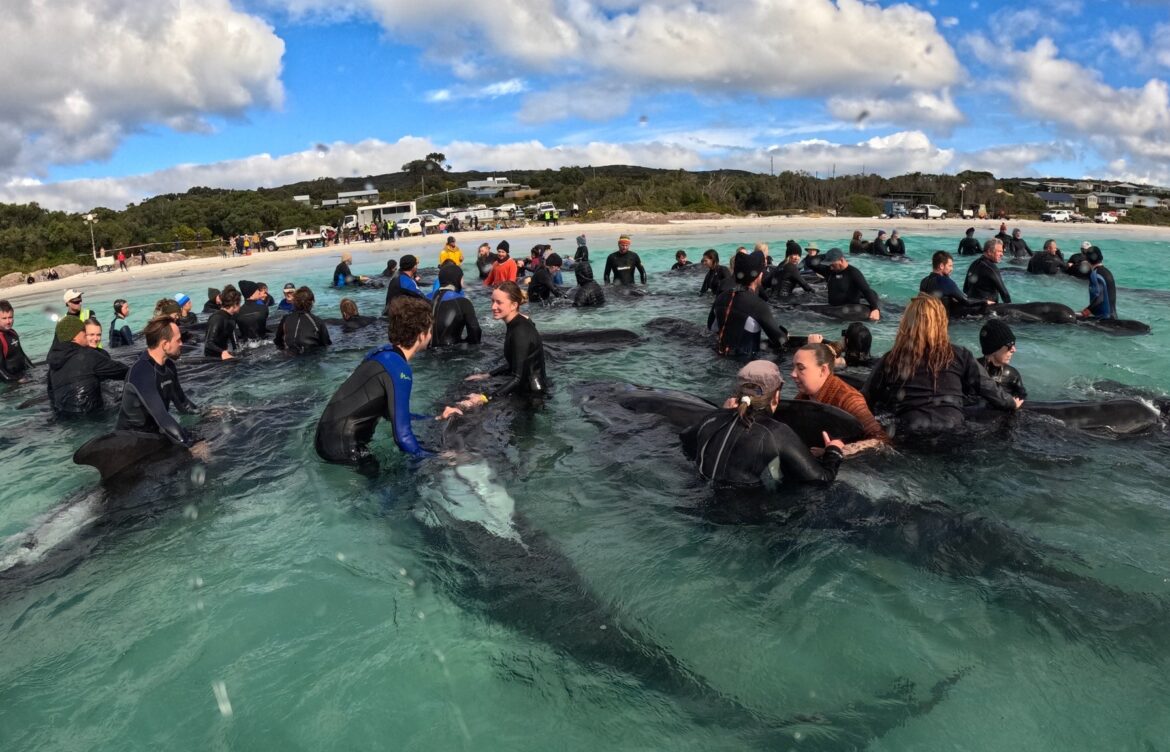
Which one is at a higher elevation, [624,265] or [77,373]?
[624,265]

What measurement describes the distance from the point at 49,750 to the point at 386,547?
2.24 m

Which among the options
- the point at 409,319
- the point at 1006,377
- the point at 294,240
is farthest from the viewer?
the point at 294,240

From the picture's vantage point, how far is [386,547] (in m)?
5.16

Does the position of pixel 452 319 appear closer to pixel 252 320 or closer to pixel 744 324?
pixel 252 320

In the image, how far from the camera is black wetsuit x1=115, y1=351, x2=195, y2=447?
627 centimetres

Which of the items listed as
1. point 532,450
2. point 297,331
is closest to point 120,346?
point 297,331

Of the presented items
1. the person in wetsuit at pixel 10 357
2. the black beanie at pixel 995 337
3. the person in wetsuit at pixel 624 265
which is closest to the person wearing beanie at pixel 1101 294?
the black beanie at pixel 995 337

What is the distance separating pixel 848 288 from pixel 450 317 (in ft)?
25.7

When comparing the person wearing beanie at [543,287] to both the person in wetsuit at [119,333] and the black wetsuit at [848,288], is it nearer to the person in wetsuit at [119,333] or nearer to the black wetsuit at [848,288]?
the black wetsuit at [848,288]

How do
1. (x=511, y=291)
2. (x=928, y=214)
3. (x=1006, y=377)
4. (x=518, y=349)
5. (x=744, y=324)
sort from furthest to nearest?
(x=928, y=214) < (x=744, y=324) < (x=518, y=349) < (x=511, y=291) < (x=1006, y=377)

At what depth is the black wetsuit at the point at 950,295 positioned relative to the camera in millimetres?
11570

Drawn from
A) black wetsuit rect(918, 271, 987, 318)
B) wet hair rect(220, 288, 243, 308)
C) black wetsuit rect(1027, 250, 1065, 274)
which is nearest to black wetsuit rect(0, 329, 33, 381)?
wet hair rect(220, 288, 243, 308)

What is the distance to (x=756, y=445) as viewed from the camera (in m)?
4.77

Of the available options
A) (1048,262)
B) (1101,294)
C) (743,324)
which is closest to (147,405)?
(743,324)
